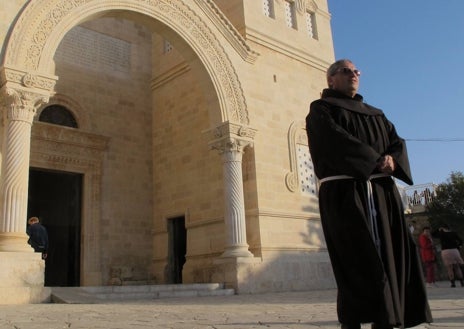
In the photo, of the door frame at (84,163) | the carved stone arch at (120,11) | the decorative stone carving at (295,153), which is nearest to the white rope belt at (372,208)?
the carved stone arch at (120,11)

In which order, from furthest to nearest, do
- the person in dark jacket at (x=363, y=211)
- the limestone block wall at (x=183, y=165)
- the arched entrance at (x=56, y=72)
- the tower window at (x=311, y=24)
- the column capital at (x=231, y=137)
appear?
the tower window at (x=311, y=24)
the limestone block wall at (x=183, y=165)
the column capital at (x=231, y=137)
the arched entrance at (x=56, y=72)
the person in dark jacket at (x=363, y=211)

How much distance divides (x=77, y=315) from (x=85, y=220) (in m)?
7.77

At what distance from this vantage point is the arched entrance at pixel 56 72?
811cm

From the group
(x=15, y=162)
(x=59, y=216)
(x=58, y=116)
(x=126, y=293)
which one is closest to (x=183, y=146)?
(x=58, y=116)

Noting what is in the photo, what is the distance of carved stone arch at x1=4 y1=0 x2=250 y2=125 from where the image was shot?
844cm

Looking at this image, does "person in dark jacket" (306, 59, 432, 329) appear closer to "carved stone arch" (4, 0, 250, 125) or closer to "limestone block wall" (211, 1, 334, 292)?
"carved stone arch" (4, 0, 250, 125)

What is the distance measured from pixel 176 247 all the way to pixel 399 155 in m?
11.3

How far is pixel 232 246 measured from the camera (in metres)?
10.7

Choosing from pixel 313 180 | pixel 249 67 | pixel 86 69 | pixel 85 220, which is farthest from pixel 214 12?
pixel 85 220

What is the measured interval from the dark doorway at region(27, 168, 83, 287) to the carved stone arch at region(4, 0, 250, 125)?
12.7 feet

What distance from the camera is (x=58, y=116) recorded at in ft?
42.9

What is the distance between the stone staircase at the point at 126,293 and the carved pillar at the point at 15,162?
1.05m

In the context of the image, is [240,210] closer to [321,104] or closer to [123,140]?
[123,140]

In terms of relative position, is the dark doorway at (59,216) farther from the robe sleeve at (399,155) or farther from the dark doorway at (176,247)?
the robe sleeve at (399,155)
